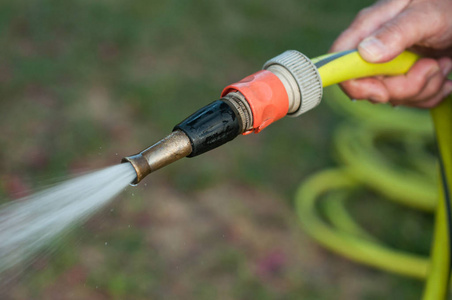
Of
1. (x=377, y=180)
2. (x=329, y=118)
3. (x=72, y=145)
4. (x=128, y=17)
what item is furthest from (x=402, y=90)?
(x=128, y=17)

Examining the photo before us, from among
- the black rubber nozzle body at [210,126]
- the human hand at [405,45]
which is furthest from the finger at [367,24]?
the black rubber nozzle body at [210,126]

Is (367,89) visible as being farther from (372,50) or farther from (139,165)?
(139,165)

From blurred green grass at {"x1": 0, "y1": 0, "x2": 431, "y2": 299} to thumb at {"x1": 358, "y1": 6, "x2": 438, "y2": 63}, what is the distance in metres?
1.11

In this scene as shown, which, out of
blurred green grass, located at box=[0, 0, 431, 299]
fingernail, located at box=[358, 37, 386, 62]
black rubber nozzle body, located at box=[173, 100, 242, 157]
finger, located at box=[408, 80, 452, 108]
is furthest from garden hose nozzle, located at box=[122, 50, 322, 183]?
blurred green grass, located at box=[0, 0, 431, 299]

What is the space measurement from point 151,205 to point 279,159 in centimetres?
96

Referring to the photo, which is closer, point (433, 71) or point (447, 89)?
point (433, 71)

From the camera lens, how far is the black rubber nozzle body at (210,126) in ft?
3.23

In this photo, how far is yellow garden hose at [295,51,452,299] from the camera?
1708mm

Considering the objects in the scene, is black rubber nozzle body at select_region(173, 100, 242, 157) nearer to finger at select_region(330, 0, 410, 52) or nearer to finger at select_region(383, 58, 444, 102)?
finger at select_region(330, 0, 410, 52)

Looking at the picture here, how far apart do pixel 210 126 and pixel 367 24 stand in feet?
2.82

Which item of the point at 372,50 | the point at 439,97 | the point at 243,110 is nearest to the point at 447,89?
the point at 439,97

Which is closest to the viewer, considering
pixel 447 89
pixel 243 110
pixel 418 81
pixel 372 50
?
pixel 243 110

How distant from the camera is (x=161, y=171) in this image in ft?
9.68

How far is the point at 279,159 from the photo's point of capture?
10.7 ft
